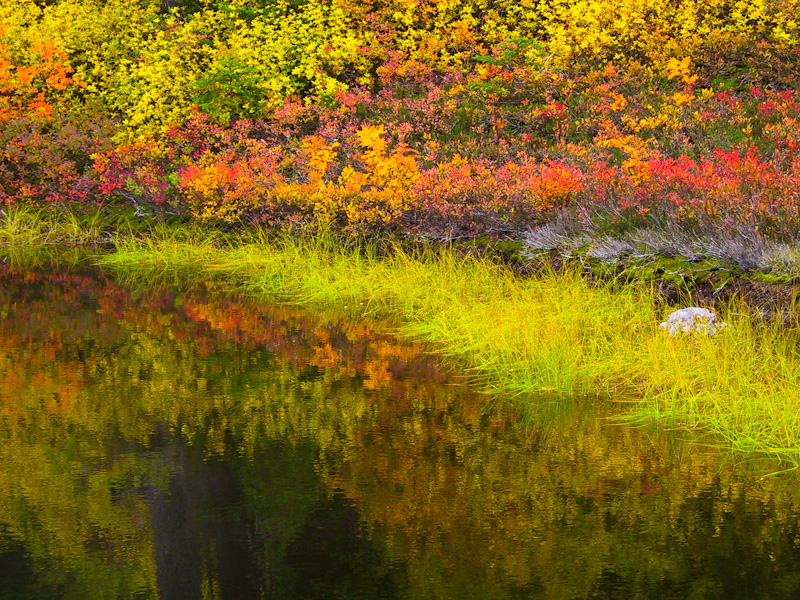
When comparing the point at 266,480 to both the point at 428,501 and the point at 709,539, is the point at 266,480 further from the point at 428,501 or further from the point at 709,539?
the point at 709,539

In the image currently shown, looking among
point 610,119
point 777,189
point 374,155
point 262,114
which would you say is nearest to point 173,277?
point 374,155

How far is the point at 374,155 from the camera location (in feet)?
49.9

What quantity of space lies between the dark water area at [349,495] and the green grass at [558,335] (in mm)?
558

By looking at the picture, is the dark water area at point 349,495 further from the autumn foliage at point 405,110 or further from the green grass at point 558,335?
the autumn foliage at point 405,110

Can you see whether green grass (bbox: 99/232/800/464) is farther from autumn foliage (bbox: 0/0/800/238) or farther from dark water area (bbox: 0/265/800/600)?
autumn foliage (bbox: 0/0/800/238)

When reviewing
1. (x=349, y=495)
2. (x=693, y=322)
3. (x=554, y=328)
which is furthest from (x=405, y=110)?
(x=349, y=495)

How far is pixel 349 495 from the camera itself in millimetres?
5648

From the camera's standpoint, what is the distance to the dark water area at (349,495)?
15.1 feet

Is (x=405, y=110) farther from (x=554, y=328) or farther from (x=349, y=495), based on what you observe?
(x=349, y=495)

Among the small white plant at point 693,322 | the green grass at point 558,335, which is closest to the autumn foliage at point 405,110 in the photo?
the green grass at point 558,335

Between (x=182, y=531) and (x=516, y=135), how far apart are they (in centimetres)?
1273

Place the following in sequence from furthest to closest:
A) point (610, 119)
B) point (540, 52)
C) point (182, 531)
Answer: point (540, 52) → point (610, 119) → point (182, 531)

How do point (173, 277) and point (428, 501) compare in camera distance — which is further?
point (173, 277)

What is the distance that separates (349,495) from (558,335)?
13.5 feet
